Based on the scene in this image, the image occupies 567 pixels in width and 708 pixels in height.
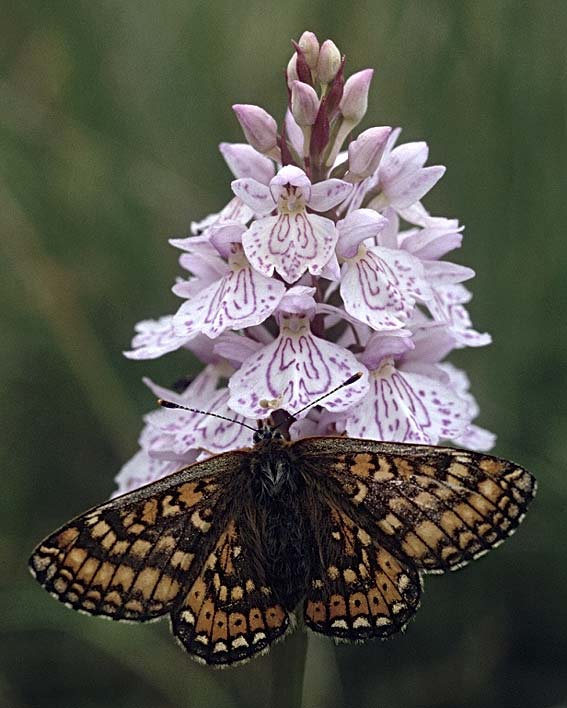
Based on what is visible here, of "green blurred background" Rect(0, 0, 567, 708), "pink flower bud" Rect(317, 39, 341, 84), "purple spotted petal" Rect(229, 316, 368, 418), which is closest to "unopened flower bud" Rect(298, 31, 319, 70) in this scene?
"pink flower bud" Rect(317, 39, 341, 84)

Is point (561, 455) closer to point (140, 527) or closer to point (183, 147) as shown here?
point (140, 527)

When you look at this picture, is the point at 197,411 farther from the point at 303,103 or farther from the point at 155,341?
the point at 303,103

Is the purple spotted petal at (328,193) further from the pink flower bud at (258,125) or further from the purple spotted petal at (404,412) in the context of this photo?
the purple spotted petal at (404,412)

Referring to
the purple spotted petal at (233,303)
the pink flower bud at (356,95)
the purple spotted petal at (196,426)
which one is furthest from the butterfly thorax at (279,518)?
the pink flower bud at (356,95)

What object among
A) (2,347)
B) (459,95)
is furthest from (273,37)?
(2,347)

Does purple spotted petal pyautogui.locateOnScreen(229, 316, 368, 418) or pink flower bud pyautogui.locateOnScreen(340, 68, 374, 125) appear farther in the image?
pink flower bud pyautogui.locateOnScreen(340, 68, 374, 125)

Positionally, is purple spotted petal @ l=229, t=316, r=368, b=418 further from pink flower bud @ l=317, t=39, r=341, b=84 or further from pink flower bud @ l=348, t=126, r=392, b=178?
pink flower bud @ l=317, t=39, r=341, b=84
